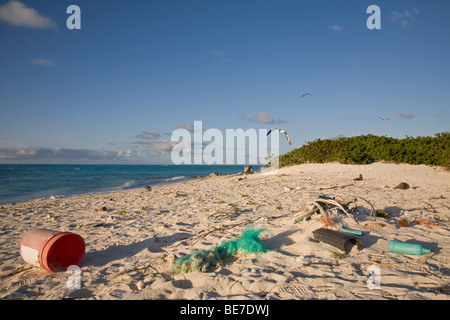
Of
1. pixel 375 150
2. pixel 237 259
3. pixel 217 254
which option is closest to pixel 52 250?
pixel 217 254

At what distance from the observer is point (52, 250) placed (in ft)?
11.9

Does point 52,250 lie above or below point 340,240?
below

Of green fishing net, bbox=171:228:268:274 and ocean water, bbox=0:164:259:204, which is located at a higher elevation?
green fishing net, bbox=171:228:268:274

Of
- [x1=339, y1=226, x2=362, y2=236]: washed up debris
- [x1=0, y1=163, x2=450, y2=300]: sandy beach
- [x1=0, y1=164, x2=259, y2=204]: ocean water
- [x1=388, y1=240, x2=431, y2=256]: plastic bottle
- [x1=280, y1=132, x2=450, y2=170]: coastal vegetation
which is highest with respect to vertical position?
[x1=280, y1=132, x2=450, y2=170]: coastal vegetation

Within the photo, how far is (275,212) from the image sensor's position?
6.58 meters

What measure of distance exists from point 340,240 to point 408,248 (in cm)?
89

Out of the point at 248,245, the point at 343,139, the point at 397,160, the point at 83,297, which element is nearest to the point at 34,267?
the point at 83,297

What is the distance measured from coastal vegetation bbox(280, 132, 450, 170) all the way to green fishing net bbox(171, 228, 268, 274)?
1661cm

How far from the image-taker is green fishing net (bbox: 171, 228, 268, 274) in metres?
3.36

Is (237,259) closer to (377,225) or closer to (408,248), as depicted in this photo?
(408,248)

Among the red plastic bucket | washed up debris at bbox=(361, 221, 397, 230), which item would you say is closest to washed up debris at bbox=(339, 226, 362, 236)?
washed up debris at bbox=(361, 221, 397, 230)

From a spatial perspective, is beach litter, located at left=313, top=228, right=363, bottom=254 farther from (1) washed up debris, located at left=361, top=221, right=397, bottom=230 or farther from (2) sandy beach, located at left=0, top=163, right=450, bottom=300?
(1) washed up debris, located at left=361, top=221, right=397, bottom=230

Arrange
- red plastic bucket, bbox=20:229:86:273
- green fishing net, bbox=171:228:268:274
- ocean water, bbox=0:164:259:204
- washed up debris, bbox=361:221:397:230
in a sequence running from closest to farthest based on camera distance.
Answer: green fishing net, bbox=171:228:268:274
red plastic bucket, bbox=20:229:86:273
washed up debris, bbox=361:221:397:230
ocean water, bbox=0:164:259:204

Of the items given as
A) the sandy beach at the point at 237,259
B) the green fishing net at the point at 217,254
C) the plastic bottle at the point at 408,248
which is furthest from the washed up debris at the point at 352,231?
the green fishing net at the point at 217,254
